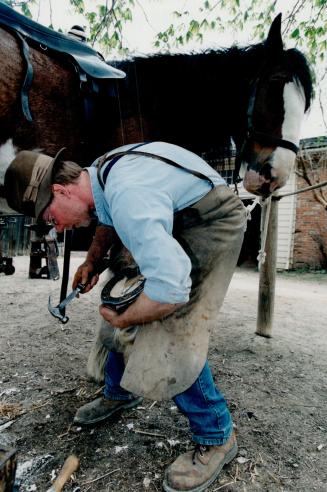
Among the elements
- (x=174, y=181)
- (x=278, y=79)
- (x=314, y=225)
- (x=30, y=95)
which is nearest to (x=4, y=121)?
(x=30, y=95)

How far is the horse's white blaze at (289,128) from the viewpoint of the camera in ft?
8.76

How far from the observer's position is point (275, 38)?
285 centimetres

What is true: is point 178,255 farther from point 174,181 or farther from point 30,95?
point 30,95

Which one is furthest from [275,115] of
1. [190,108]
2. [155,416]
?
[155,416]

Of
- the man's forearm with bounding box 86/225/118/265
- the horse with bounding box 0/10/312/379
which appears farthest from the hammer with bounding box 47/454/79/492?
the man's forearm with bounding box 86/225/118/265

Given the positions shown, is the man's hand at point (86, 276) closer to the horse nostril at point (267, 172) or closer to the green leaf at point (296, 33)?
the horse nostril at point (267, 172)

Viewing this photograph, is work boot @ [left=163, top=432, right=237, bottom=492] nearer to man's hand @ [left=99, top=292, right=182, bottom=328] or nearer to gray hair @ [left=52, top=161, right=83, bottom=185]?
man's hand @ [left=99, top=292, right=182, bottom=328]

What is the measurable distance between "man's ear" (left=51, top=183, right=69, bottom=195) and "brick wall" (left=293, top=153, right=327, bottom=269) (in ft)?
39.1

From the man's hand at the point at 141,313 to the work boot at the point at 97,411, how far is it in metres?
0.88

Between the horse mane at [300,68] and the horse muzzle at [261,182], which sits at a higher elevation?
the horse mane at [300,68]

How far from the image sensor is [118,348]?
5.36 feet

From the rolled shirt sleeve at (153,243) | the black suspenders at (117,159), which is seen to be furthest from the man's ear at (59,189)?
the rolled shirt sleeve at (153,243)

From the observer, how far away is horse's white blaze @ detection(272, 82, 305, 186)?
2.67 meters

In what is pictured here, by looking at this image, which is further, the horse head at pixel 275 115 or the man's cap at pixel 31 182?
the horse head at pixel 275 115
